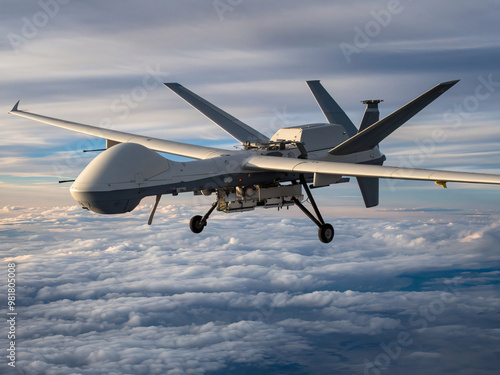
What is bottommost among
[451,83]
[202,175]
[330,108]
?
[202,175]

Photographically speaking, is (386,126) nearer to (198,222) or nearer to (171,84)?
(198,222)

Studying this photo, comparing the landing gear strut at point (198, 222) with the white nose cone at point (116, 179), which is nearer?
the white nose cone at point (116, 179)

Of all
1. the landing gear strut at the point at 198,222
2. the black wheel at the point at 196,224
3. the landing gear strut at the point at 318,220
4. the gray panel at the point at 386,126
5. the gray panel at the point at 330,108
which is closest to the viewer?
the gray panel at the point at 386,126

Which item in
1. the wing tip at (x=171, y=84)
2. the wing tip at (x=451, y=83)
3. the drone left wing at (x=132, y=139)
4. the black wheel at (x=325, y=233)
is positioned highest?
the wing tip at (x=171, y=84)

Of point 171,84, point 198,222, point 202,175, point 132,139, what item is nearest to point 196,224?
point 198,222

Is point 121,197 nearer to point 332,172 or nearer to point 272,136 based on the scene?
point 332,172

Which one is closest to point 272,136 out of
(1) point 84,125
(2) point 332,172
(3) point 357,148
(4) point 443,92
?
(3) point 357,148

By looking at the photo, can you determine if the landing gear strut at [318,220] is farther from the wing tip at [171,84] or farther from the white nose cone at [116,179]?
the wing tip at [171,84]

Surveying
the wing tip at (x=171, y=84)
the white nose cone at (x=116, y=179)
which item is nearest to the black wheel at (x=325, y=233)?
the white nose cone at (x=116, y=179)
